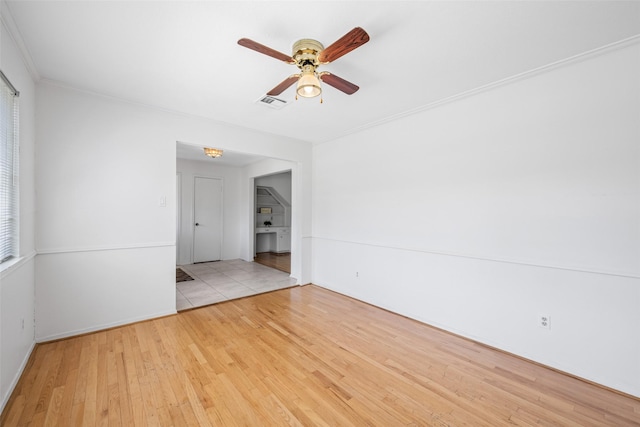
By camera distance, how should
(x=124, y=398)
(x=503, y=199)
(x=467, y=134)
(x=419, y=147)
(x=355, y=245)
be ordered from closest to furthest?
1. (x=124, y=398)
2. (x=503, y=199)
3. (x=467, y=134)
4. (x=419, y=147)
5. (x=355, y=245)

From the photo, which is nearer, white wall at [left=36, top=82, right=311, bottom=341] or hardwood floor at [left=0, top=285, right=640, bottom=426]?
hardwood floor at [left=0, top=285, right=640, bottom=426]

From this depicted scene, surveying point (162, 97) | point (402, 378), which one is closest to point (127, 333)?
point (162, 97)

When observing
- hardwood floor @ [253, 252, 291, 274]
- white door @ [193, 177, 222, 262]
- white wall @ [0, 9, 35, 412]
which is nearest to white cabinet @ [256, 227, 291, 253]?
hardwood floor @ [253, 252, 291, 274]

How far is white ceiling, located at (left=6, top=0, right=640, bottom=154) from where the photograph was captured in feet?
5.25

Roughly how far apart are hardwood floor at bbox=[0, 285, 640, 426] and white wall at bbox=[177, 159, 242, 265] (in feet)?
11.7

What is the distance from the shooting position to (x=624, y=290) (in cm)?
194

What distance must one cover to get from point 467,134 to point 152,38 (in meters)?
2.88

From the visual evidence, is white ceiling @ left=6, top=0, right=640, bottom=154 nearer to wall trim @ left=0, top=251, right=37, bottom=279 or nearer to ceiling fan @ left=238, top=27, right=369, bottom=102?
ceiling fan @ left=238, top=27, right=369, bottom=102

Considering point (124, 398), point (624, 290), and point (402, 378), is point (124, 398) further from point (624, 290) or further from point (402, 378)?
point (624, 290)

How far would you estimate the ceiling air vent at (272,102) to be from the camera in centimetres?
282

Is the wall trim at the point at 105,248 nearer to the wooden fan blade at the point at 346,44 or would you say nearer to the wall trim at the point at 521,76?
the wooden fan blade at the point at 346,44

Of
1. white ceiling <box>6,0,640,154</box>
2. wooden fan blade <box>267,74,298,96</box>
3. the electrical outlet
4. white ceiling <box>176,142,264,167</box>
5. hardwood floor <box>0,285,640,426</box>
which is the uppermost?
white ceiling <box>6,0,640,154</box>

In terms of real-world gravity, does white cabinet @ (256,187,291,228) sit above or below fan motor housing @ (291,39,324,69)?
below

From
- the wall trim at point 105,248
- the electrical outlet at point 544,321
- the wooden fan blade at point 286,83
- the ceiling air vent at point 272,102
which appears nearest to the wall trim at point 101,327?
the wall trim at point 105,248
